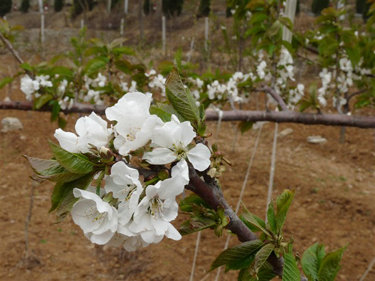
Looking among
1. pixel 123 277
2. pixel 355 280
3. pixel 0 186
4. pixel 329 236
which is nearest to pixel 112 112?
pixel 123 277

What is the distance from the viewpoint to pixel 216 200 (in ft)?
1.73

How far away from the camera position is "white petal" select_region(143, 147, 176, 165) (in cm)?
47

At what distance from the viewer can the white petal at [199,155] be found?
0.49 m

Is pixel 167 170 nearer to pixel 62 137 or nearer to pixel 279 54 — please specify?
pixel 62 137

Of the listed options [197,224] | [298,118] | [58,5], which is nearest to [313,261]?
[197,224]

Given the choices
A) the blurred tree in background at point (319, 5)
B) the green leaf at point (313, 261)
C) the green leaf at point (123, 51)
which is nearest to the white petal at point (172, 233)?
the green leaf at point (313, 261)

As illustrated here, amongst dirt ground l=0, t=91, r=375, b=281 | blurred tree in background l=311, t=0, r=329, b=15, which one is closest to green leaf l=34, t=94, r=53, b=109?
dirt ground l=0, t=91, r=375, b=281

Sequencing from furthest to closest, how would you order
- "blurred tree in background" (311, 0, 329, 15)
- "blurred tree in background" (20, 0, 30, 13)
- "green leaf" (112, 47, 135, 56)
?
"blurred tree in background" (20, 0, 30, 13), "blurred tree in background" (311, 0, 329, 15), "green leaf" (112, 47, 135, 56)

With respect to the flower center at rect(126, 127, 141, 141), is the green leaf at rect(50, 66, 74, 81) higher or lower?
lower

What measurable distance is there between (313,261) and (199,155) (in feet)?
1.08

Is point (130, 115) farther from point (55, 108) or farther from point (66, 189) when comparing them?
point (55, 108)

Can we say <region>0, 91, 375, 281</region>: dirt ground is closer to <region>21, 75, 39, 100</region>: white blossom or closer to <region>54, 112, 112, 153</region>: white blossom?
<region>21, 75, 39, 100</region>: white blossom

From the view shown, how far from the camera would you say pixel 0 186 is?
10.3 feet

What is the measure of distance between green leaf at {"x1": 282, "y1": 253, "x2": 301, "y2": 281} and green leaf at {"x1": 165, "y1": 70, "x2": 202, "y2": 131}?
23 centimetres
